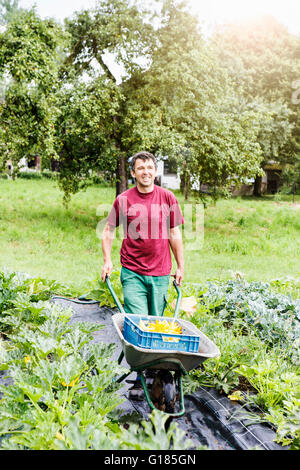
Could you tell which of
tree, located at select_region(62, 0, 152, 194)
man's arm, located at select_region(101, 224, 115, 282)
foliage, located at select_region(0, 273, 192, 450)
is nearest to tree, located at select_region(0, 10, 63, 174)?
tree, located at select_region(62, 0, 152, 194)

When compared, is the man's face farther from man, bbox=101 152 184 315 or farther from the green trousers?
the green trousers

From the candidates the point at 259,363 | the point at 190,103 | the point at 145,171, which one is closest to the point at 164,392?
the point at 259,363

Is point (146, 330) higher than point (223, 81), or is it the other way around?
point (223, 81)

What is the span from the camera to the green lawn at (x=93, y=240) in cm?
853

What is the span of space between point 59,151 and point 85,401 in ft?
33.5

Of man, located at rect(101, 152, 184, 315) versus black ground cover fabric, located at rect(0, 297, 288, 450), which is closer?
black ground cover fabric, located at rect(0, 297, 288, 450)

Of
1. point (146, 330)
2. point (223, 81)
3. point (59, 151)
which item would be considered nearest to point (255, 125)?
point (223, 81)

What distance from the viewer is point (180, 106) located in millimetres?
11172

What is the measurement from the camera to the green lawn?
8531 millimetres

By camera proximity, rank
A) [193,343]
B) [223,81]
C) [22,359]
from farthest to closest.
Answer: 1. [223,81]
2. [22,359]
3. [193,343]

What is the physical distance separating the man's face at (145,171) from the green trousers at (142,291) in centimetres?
79

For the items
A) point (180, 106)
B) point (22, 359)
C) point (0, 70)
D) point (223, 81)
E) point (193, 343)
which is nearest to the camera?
point (193, 343)

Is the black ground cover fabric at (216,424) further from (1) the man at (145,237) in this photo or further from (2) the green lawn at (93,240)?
(2) the green lawn at (93,240)
